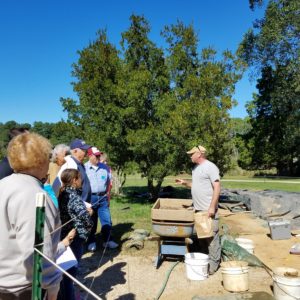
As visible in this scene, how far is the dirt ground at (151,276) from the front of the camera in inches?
206

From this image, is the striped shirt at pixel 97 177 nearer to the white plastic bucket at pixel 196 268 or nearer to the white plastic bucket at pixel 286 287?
the white plastic bucket at pixel 196 268

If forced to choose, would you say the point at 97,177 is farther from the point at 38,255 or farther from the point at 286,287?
the point at 38,255

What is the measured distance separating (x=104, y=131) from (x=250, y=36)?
13699 mm

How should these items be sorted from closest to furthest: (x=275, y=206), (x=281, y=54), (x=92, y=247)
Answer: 1. (x=92, y=247)
2. (x=275, y=206)
3. (x=281, y=54)

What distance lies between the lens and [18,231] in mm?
2055

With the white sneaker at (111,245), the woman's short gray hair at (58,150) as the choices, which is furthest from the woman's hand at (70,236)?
the white sneaker at (111,245)

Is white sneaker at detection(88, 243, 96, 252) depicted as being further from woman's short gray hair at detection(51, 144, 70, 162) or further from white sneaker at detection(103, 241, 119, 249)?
woman's short gray hair at detection(51, 144, 70, 162)

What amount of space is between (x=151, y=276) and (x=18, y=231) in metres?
4.24

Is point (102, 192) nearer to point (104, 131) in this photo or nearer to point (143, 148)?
point (143, 148)

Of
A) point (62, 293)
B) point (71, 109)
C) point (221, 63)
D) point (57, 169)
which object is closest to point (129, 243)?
point (57, 169)

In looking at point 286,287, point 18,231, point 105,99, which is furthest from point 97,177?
point 105,99

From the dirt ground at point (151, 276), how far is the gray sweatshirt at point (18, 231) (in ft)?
10.6

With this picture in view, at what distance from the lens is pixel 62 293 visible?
3762 mm

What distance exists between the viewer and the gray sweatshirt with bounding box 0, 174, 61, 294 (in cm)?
204
